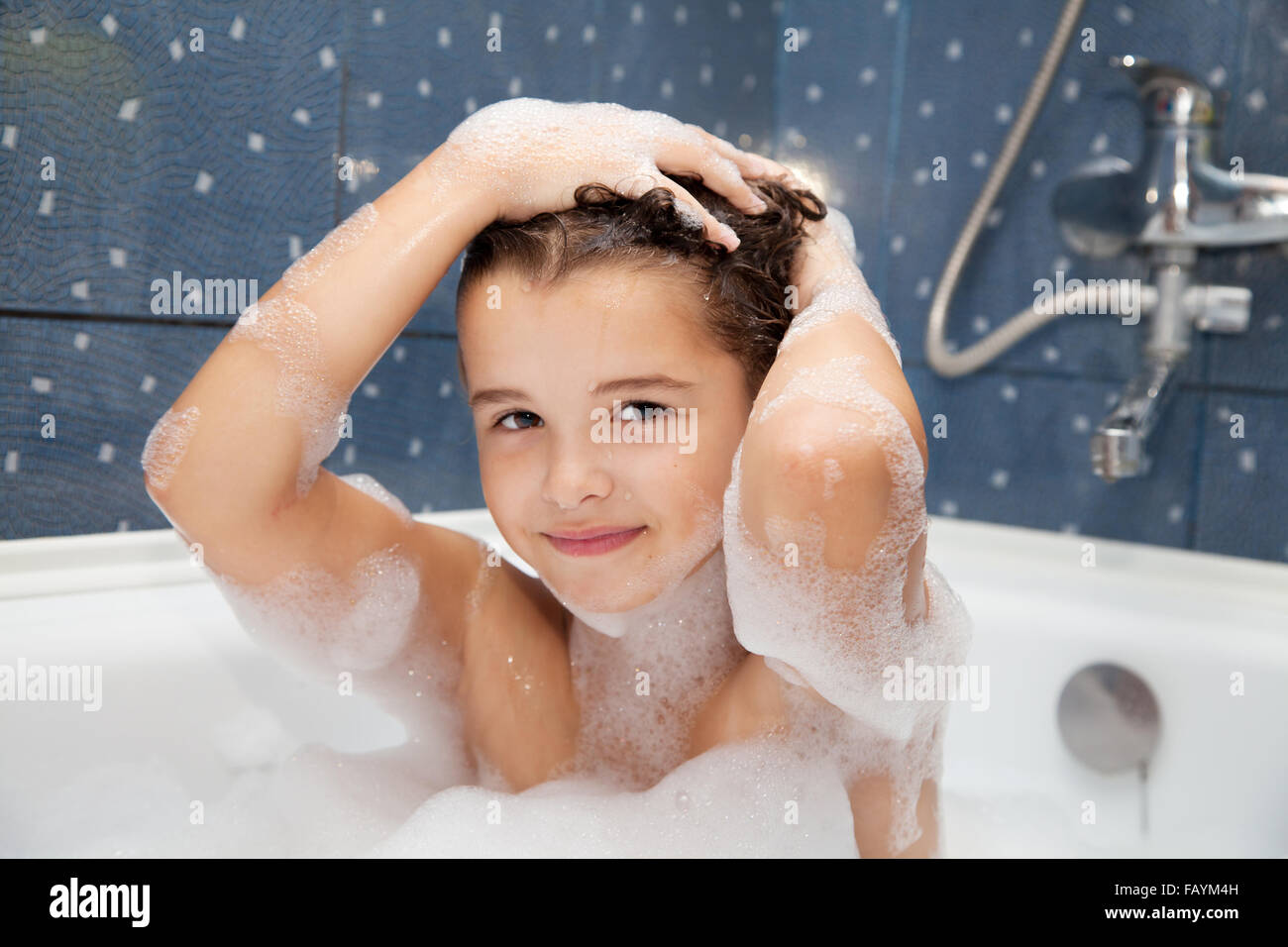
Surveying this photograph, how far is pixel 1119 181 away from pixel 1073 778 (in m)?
0.71

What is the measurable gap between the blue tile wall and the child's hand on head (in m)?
0.38

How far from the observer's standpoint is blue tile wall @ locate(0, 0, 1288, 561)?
945 mm

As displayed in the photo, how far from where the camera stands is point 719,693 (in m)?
0.87

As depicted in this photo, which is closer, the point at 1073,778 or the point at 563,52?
the point at 1073,778

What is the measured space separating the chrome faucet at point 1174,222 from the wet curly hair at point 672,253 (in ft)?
1.86

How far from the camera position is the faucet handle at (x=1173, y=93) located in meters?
1.18

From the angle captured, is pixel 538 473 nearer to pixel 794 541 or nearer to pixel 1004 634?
pixel 794 541

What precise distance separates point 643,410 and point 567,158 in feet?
0.64

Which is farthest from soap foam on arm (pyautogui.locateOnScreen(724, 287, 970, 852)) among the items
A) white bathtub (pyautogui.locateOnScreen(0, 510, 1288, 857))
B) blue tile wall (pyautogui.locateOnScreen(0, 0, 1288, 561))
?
blue tile wall (pyautogui.locateOnScreen(0, 0, 1288, 561))

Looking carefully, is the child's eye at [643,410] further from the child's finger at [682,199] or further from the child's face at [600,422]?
the child's finger at [682,199]

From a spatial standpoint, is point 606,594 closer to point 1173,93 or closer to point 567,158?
point 567,158

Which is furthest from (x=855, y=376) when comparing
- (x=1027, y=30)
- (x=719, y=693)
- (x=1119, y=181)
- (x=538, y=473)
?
(x=1027, y=30)

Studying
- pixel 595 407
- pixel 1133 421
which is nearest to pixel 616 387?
pixel 595 407

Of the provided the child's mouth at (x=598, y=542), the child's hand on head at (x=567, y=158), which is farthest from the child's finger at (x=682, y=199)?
the child's mouth at (x=598, y=542)
